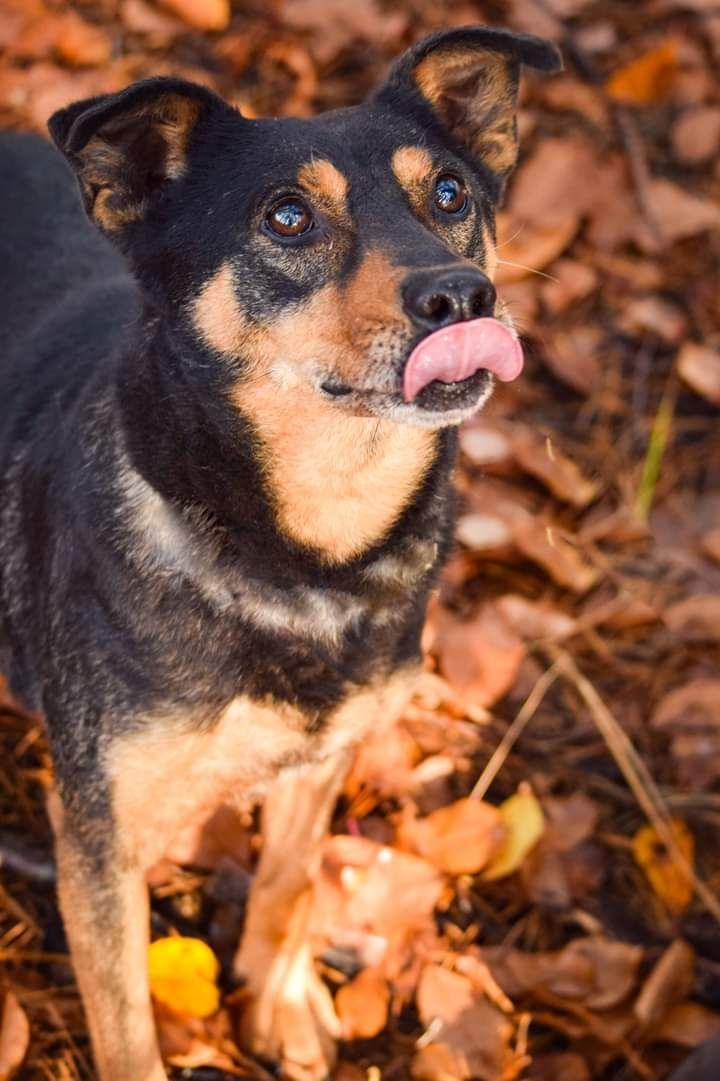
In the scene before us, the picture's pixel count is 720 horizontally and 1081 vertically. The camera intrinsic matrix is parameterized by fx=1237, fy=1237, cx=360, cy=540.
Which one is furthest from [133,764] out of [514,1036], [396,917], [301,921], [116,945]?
[514,1036]

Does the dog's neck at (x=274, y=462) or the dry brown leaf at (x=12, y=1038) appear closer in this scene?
the dog's neck at (x=274, y=462)

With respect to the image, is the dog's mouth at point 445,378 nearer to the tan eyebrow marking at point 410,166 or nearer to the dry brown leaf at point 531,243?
the tan eyebrow marking at point 410,166

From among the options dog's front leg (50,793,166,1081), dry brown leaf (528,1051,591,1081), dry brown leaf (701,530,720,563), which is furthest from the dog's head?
dry brown leaf (701,530,720,563)

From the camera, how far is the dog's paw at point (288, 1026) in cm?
308

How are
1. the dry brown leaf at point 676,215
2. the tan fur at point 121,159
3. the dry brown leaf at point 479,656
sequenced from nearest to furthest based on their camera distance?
the tan fur at point 121,159 < the dry brown leaf at point 479,656 < the dry brown leaf at point 676,215

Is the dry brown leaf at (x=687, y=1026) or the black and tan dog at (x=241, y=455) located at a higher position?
the black and tan dog at (x=241, y=455)

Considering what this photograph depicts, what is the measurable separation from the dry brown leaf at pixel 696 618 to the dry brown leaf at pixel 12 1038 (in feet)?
7.66

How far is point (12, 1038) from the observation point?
9.02 ft

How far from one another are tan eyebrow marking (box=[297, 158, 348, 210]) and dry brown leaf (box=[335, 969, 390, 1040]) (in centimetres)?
194

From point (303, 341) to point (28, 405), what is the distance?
100 centimetres

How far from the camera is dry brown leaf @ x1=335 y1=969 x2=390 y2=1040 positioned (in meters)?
3.14

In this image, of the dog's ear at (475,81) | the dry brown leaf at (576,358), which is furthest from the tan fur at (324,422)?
the dry brown leaf at (576,358)

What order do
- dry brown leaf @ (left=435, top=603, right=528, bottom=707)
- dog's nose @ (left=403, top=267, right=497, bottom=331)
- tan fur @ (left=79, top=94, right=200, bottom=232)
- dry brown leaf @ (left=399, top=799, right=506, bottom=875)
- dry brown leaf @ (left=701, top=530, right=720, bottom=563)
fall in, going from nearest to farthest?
dog's nose @ (left=403, top=267, right=497, bottom=331), tan fur @ (left=79, top=94, right=200, bottom=232), dry brown leaf @ (left=399, top=799, right=506, bottom=875), dry brown leaf @ (left=435, top=603, right=528, bottom=707), dry brown leaf @ (left=701, top=530, right=720, bottom=563)

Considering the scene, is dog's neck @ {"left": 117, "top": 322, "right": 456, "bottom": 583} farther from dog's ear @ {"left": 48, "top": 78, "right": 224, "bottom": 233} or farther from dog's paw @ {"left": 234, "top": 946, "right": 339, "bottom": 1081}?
dog's paw @ {"left": 234, "top": 946, "right": 339, "bottom": 1081}
